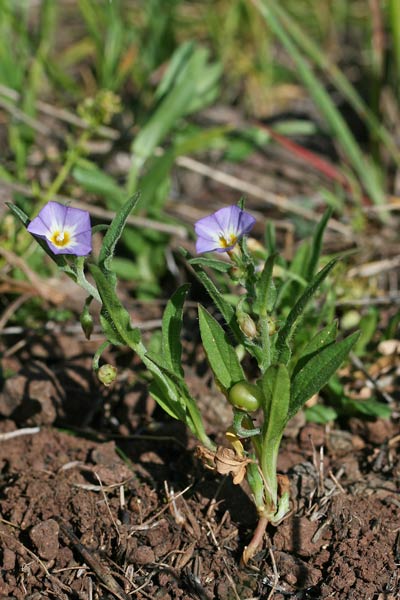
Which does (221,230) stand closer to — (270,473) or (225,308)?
(225,308)

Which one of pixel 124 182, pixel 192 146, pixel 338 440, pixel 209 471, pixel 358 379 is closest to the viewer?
pixel 209 471

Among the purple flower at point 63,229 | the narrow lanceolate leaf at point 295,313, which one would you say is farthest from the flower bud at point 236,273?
the purple flower at point 63,229

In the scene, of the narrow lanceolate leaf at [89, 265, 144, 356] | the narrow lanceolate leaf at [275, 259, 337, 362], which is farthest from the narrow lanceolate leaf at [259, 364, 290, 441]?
the narrow lanceolate leaf at [89, 265, 144, 356]

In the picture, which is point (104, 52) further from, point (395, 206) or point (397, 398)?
point (397, 398)

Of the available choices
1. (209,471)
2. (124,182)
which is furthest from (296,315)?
(124,182)

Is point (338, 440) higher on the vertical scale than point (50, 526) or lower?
lower

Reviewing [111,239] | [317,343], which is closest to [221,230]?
[111,239]
